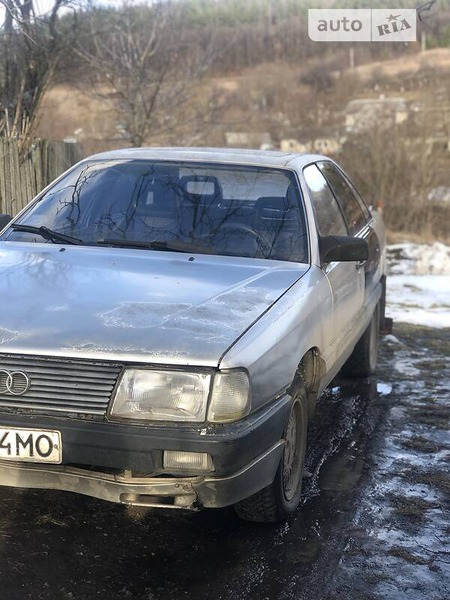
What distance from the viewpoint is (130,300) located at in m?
3.13

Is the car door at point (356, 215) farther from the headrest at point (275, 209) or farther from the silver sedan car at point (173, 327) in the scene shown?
the headrest at point (275, 209)

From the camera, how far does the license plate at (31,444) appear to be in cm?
269

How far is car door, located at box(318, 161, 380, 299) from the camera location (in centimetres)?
521

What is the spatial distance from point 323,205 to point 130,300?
182 centimetres

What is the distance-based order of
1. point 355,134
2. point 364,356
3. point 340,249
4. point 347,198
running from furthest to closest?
point 355,134 → point 364,356 → point 347,198 → point 340,249

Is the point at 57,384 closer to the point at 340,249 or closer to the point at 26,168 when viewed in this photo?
the point at 340,249

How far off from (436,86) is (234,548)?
2404 centimetres

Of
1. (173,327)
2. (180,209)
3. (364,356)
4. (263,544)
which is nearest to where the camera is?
(173,327)

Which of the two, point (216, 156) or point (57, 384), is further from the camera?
point (216, 156)

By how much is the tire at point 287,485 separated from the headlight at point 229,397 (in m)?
0.43

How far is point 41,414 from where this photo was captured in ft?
8.92

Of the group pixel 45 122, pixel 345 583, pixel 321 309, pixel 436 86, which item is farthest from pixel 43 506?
pixel 436 86

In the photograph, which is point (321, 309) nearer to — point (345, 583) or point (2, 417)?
point (345, 583)

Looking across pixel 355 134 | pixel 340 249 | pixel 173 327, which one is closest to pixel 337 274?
pixel 340 249
